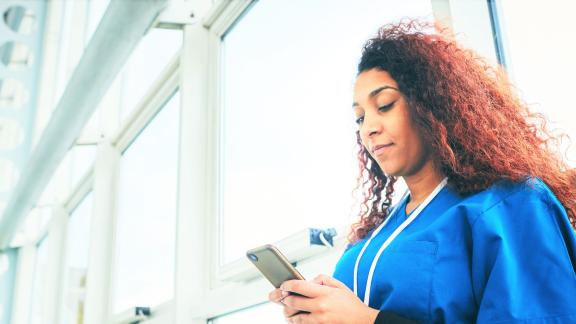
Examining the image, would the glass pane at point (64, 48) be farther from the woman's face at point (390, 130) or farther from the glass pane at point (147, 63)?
the woman's face at point (390, 130)

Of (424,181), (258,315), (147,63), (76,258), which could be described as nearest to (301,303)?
(424,181)

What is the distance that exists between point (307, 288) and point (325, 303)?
0.13ft

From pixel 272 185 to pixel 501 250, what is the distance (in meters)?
1.29

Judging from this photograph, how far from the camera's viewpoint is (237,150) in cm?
238

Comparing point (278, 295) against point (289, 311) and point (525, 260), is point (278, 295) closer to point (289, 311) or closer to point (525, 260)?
point (289, 311)

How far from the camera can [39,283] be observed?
16.6 feet

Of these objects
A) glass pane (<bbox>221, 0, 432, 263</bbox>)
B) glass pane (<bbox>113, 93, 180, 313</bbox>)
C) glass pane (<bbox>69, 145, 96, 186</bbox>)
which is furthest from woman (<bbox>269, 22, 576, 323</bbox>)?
glass pane (<bbox>69, 145, 96, 186</bbox>)

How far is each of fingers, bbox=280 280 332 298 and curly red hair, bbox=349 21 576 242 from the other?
0.82 ft

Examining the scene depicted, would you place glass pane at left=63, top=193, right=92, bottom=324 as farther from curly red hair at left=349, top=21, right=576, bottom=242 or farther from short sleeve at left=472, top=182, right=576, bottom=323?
short sleeve at left=472, top=182, right=576, bottom=323

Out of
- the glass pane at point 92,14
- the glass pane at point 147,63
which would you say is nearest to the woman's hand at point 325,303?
the glass pane at point 147,63

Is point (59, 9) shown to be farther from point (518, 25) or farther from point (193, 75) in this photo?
point (518, 25)

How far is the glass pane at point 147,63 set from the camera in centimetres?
301

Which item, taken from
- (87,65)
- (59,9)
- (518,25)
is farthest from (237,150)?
(59,9)

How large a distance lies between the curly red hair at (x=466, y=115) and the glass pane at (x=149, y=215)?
184 cm
